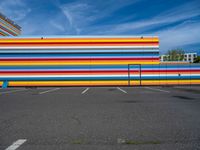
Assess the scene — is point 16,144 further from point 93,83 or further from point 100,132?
point 93,83

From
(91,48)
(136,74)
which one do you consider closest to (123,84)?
(136,74)

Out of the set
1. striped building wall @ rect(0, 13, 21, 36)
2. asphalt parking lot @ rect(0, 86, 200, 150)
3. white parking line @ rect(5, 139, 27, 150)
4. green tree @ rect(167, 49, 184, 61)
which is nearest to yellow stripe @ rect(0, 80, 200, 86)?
striped building wall @ rect(0, 13, 21, 36)

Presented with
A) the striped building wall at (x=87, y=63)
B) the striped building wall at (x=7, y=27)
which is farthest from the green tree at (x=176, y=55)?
the striped building wall at (x=7, y=27)

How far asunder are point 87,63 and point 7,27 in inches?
749

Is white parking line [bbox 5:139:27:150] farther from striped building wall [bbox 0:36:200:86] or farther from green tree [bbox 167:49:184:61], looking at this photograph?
green tree [bbox 167:49:184:61]

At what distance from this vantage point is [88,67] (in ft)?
58.6

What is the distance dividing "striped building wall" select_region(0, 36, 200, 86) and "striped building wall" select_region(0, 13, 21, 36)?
690 cm

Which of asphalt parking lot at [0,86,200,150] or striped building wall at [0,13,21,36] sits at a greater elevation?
striped building wall at [0,13,21,36]

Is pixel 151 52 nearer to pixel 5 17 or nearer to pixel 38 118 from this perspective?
pixel 38 118

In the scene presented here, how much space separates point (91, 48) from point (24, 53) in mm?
9537

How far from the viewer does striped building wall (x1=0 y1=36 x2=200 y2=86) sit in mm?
17562

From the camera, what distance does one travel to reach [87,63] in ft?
58.7

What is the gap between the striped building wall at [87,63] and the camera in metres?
17.6

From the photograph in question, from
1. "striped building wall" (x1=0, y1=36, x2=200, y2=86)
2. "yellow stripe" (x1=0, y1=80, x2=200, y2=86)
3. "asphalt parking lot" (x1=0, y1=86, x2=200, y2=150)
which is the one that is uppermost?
"striped building wall" (x1=0, y1=36, x2=200, y2=86)
